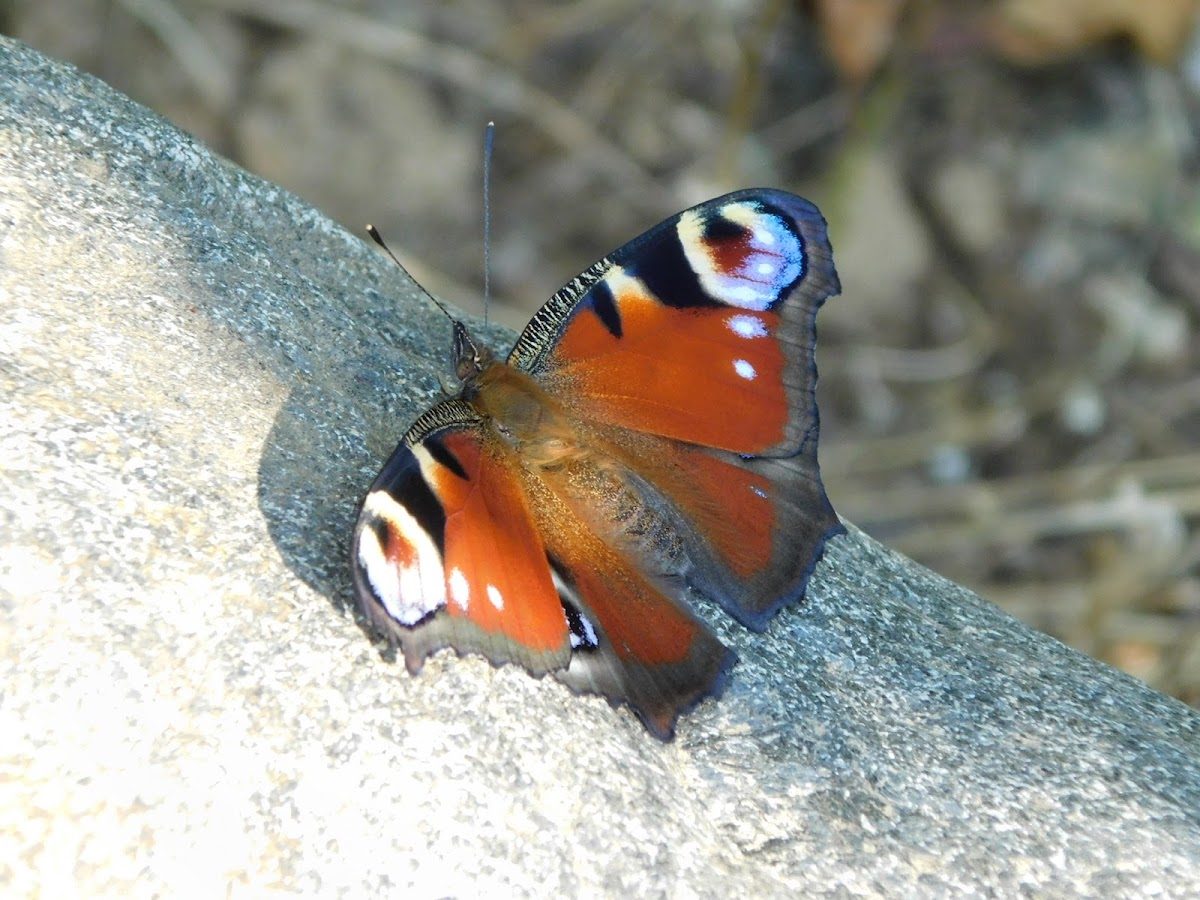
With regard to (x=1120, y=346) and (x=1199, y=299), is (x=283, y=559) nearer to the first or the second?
(x=1120, y=346)

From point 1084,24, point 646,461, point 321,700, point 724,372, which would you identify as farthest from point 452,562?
point 1084,24

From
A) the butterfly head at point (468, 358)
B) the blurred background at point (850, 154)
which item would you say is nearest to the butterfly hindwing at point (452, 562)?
the butterfly head at point (468, 358)

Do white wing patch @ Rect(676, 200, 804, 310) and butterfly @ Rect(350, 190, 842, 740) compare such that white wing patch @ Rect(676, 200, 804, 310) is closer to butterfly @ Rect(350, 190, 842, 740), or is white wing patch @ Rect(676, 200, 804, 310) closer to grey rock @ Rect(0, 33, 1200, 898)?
butterfly @ Rect(350, 190, 842, 740)

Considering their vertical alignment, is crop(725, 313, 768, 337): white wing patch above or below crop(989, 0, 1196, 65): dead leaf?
below

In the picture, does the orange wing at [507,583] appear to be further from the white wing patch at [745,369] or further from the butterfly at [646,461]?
the white wing patch at [745,369]

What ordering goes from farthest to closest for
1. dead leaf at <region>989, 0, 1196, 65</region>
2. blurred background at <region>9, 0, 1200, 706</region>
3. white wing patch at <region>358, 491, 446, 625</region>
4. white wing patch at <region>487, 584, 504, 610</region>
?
dead leaf at <region>989, 0, 1196, 65</region>
blurred background at <region>9, 0, 1200, 706</region>
white wing patch at <region>487, 584, 504, 610</region>
white wing patch at <region>358, 491, 446, 625</region>

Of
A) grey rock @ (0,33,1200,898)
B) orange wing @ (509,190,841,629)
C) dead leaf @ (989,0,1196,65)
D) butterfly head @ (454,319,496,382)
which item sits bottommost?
grey rock @ (0,33,1200,898)

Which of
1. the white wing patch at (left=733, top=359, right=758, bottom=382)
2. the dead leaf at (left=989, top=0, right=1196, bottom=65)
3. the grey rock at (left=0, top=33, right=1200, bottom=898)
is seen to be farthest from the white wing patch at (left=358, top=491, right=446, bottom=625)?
the dead leaf at (left=989, top=0, right=1196, bottom=65)
